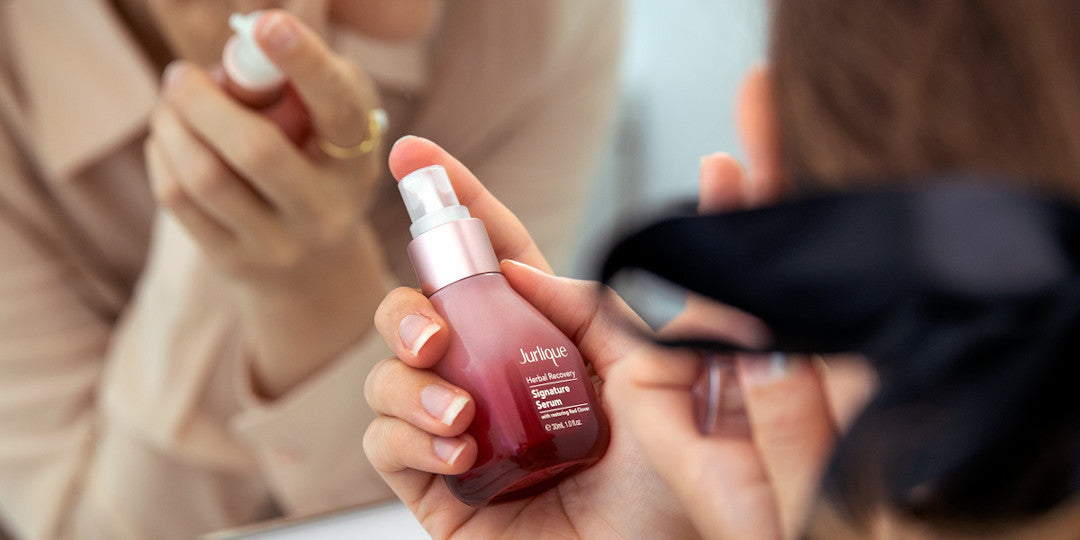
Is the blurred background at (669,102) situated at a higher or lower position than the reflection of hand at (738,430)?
higher

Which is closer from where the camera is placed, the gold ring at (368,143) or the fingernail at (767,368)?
the fingernail at (767,368)

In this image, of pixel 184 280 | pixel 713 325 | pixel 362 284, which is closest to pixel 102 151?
pixel 184 280

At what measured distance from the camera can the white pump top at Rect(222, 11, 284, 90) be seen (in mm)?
457

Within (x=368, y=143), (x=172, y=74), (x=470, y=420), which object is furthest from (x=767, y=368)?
(x=172, y=74)

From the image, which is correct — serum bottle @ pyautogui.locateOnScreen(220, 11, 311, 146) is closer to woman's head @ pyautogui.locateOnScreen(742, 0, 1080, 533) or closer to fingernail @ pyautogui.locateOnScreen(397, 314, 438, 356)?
fingernail @ pyautogui.locateOnScreen(397, 314, 438, 356)

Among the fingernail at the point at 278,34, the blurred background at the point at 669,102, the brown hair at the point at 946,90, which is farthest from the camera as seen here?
the fingernail at the point at 278,34

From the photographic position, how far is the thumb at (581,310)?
33cm

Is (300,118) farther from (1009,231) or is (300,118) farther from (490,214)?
(1009,231)

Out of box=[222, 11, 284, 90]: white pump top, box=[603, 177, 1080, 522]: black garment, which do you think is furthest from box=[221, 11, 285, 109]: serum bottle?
box=[603, 177, 1080, 522]: black garment

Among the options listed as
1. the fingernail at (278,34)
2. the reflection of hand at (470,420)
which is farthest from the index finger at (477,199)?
the fingernail at (278,34)

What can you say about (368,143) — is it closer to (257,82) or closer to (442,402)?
(257,82)

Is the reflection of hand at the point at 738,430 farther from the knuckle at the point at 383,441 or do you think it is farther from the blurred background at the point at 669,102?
the knuckle at the point at 383,441

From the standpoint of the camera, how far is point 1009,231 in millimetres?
215

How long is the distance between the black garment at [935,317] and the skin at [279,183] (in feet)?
0.88
